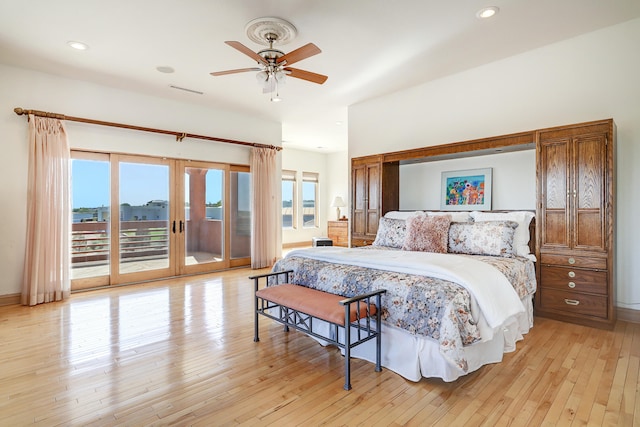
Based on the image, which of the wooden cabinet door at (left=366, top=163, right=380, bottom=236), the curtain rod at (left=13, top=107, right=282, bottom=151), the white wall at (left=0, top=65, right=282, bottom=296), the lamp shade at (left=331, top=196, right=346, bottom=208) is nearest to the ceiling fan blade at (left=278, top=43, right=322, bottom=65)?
the wooden cabinet door at (left=366, top=163, right=380, bottom=236)

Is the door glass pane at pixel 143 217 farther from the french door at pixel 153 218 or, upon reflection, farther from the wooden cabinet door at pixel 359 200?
the wooden cabinet door at pixel 359 200

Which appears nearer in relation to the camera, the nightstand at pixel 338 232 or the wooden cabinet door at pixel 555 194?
the wooden cabinet door at pixel 555 194

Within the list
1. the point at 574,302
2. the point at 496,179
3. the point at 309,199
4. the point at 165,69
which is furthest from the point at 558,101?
the point at 309,199

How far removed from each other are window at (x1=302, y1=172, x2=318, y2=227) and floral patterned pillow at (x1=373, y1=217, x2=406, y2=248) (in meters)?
5.48

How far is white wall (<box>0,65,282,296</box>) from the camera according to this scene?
4078 millimetres

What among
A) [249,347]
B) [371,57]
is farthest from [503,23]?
[249,347]

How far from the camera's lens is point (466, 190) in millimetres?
4445

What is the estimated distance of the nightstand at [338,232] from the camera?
8.96 metres

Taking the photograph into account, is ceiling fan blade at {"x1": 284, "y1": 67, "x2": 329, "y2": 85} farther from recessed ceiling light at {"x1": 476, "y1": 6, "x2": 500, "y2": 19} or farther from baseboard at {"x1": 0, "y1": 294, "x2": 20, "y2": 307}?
baseboard at {"x1": 0, "y1": 294, "x2": 20, "y2": 307}

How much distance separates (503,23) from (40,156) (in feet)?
18.3

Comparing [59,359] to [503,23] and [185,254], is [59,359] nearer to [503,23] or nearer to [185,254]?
[185,254]

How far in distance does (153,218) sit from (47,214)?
1.41m

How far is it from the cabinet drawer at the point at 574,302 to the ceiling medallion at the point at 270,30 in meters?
3.73

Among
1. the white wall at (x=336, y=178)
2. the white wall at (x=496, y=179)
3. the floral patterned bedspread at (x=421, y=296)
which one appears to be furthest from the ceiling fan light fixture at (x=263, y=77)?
the white wall at (x=336, y=178)
